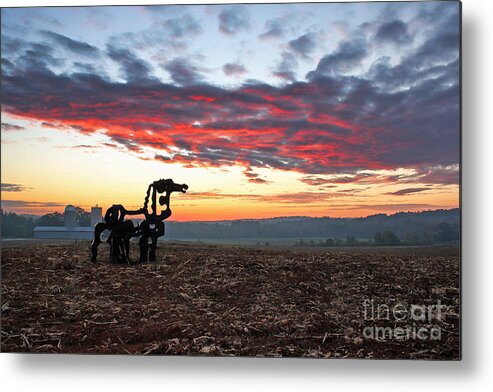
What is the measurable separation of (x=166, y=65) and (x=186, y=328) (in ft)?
6.74

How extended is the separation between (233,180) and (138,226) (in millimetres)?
→ 853

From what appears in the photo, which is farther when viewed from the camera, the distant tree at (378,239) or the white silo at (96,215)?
the white silo at (96,215)

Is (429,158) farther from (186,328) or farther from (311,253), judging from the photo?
(186,328)

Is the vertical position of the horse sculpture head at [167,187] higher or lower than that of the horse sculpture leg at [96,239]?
higher

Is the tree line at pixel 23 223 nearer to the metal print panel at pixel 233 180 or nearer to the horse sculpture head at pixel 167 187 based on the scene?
the metal print panel at pixel 233 180

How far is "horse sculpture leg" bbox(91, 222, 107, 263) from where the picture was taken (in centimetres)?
482

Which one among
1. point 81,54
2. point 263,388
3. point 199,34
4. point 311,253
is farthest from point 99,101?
point 263,388

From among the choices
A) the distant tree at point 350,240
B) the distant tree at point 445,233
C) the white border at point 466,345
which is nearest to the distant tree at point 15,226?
the white border at point 466,345

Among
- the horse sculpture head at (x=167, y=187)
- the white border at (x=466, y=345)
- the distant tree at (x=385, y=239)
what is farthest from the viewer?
the horse sculpture head at (x=167, y=187)

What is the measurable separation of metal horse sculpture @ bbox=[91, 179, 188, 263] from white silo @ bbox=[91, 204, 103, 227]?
0.04m

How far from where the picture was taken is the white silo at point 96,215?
484 centimetres

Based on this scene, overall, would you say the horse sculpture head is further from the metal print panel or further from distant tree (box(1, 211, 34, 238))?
distant tree (box(1, 211, 34, 238))

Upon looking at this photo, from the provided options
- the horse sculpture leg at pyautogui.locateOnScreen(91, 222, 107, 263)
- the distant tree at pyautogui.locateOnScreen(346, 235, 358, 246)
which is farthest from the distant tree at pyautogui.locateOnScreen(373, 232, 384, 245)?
the horse sculpture leg at pyautogui.locateOnScreen(91, 222, 107, 263)

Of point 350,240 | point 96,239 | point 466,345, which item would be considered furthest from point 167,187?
point 466,345
